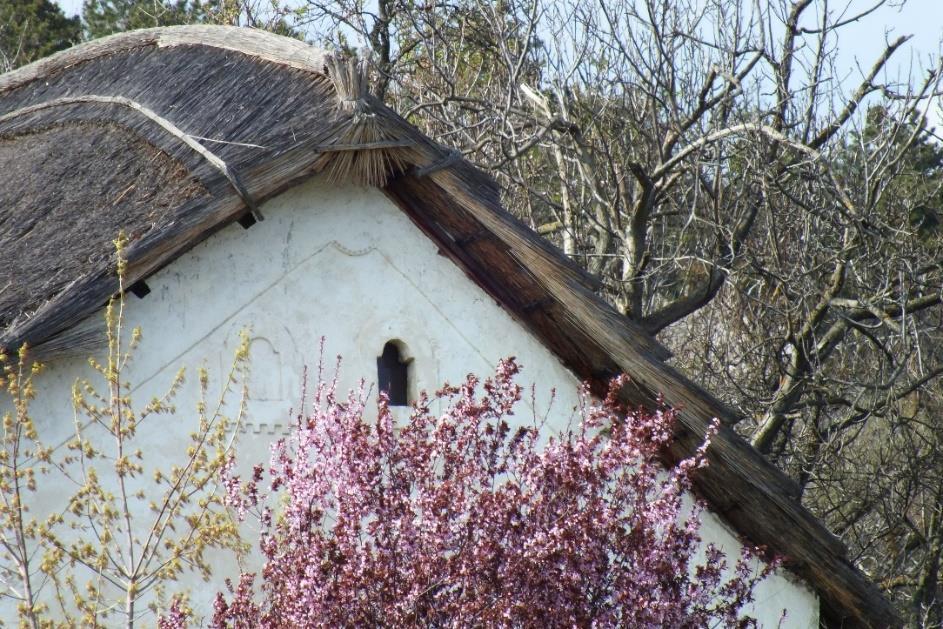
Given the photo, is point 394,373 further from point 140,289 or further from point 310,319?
point 140,289

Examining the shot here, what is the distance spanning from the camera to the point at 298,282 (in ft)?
20.9

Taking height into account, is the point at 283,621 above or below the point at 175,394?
below

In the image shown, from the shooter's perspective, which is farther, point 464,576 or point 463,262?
point 463,262

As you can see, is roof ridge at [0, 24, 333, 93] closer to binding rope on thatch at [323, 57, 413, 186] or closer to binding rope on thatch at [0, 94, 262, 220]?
binding rope on thatch at [323, 57, 413, 186]

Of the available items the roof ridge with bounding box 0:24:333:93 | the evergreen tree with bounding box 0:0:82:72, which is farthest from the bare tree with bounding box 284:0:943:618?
the evergreen tree with bounding box 0:0:82:72

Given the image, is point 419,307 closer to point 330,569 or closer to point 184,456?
point 184,456

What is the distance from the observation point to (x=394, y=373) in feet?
21.5

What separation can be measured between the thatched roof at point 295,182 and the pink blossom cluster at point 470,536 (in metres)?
1.07

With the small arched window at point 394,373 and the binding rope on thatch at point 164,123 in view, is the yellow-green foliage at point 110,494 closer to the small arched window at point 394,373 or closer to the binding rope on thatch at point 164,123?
the binding rope on thatch at point 164,123

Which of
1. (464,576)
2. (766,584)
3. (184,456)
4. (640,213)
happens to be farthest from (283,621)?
(640,213)

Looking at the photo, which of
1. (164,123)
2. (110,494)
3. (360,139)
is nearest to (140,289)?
Result: (110,494)

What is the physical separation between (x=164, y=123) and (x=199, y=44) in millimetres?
1690

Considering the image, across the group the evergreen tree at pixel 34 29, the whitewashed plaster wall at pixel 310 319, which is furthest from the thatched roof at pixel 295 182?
the evergreen tree at pixel 34 29

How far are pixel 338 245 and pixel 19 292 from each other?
1.44 meters
